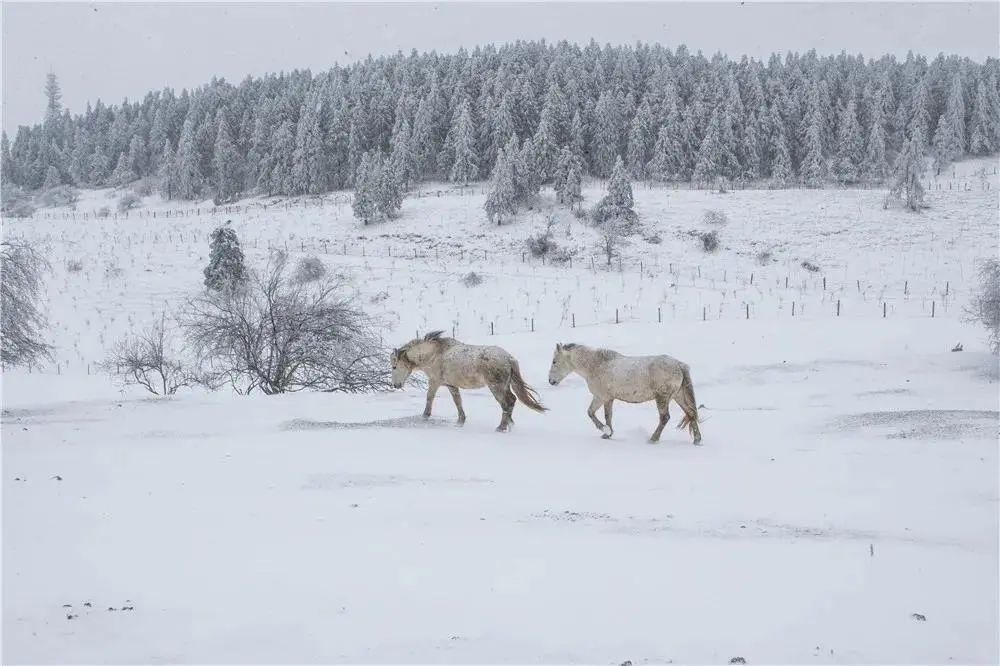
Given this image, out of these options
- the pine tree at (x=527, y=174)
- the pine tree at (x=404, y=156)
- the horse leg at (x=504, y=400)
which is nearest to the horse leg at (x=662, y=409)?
the horse leg at (x=504, y=400)

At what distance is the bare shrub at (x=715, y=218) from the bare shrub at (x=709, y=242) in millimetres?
3669

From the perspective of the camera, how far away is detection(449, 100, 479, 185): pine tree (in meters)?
81.2

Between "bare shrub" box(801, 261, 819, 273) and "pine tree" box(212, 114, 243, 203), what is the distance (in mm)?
64829

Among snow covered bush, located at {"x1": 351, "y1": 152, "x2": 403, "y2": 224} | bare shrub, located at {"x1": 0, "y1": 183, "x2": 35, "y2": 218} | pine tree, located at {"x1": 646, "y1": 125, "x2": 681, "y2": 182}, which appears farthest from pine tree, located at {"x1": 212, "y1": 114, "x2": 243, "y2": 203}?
pine tree, located at {"x1": 646, "y1": 125, "x2": 681, "y2": 182}

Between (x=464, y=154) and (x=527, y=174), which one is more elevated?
(x=464, y=154)

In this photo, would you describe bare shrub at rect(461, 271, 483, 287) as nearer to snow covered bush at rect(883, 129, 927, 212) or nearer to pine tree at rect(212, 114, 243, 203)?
snow covered bush at rect(883, 129, 927, 212)

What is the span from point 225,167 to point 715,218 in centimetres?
6017

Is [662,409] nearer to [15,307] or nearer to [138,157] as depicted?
[15,307]

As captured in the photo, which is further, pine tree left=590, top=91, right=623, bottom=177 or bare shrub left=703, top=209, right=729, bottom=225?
pine tree left=590, top=91, right=623, bottom=177

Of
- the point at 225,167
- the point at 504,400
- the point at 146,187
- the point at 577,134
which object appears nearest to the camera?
the point at 504,400

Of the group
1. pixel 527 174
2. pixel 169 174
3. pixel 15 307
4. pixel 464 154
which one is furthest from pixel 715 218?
pixel 169 174

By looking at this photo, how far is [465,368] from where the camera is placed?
38.0ft

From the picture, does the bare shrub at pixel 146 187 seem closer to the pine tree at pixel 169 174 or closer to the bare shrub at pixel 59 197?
the pine tree at pixel 169 174

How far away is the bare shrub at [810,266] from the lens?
51.9 metres
